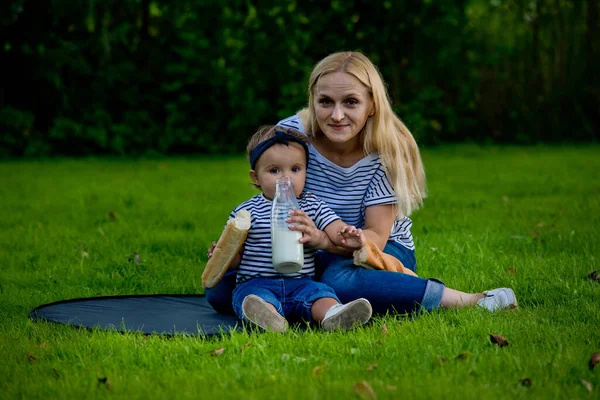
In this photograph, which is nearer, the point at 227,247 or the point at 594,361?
the point at 594,361

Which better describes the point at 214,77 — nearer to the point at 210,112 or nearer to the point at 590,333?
the point at 210,112

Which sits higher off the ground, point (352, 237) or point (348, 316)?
point (352, 237)

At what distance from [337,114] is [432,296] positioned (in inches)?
39.2

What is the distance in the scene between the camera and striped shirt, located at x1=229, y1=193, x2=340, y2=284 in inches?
161

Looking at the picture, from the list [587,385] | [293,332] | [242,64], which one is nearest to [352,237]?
[293,332]

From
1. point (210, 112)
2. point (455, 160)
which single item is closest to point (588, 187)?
point (455, 160)

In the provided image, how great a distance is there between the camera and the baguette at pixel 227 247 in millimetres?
3969

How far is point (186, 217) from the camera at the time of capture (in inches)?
295

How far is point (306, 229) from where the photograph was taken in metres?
3.92

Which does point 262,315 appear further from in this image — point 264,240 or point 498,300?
point 498,300

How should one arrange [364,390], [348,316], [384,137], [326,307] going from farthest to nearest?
[384,137] < [326,307] < [348,316] < [364,390]

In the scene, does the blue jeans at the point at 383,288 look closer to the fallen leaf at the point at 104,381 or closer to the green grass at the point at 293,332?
the green grass at the point at 293,332

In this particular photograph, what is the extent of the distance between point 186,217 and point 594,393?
505 cm

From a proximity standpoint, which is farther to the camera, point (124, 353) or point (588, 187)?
point (588, 187)
